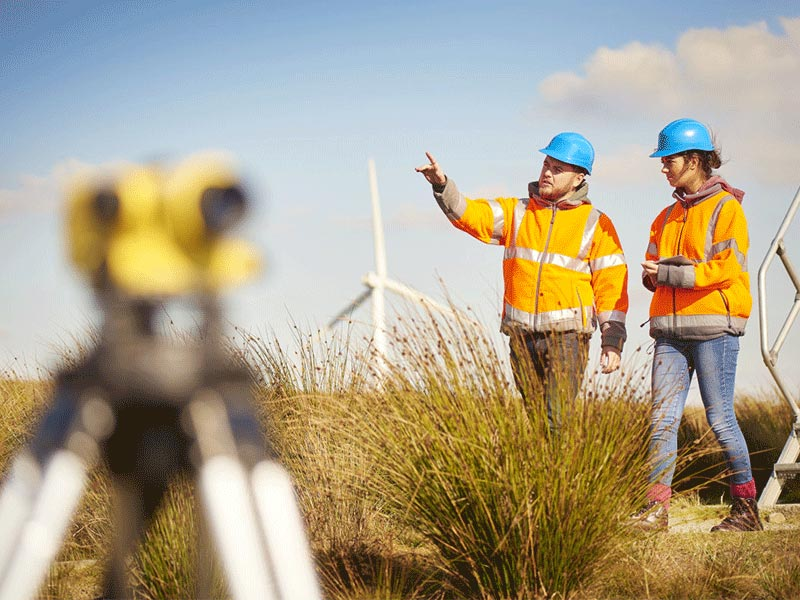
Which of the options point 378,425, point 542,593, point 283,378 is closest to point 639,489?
point 542,593

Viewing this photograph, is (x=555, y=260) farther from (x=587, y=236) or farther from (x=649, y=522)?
(x=649, y=522)

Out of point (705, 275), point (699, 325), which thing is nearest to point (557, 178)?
point (705, 275)

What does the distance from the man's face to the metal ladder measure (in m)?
1.60

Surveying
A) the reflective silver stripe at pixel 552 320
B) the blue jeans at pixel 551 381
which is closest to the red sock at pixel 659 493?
the blue jeans at pixel 551 381

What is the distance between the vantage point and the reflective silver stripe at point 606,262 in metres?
4.25

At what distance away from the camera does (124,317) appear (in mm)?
1342

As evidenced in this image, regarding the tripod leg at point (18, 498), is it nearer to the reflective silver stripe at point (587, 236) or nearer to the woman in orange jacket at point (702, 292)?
the reflective silver stripe at point (587, 236)

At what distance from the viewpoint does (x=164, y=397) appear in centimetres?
131

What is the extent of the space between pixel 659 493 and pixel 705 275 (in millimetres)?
1223

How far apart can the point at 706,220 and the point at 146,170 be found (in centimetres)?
372

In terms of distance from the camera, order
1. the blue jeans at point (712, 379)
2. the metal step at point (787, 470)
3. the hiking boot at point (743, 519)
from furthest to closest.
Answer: the metal step at point (787, 470) < the hiking boot at point (743, 519) < the blue jeans at point (712, 379)

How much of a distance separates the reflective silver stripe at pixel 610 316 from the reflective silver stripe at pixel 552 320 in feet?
0.20

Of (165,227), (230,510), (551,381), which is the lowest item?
(551,381)

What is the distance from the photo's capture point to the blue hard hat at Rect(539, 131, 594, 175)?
4258mm
